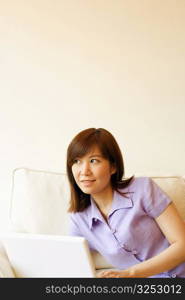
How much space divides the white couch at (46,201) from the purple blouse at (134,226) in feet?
0.64

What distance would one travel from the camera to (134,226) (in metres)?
1.56

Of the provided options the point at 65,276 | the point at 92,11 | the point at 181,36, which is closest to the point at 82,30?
the point at 92,11

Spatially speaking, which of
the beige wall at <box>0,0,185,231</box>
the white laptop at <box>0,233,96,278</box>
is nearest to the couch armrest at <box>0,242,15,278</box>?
the white laptop at <box>0,233,96,278</box>

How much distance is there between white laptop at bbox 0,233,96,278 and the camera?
3.68 feet

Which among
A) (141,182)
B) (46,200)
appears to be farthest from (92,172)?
(46,200)

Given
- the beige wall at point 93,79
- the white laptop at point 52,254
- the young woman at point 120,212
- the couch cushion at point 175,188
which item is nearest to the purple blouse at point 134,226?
the young woman at point 120,212

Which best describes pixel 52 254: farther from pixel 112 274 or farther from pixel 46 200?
pixel 46 200

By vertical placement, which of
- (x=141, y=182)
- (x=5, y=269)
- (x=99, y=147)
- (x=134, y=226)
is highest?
(x=99, y=147)

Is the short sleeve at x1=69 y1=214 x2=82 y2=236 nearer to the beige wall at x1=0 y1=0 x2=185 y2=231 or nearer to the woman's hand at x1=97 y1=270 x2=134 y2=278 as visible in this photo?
the woman's hand at x1=97 y1=270 x2=134 y2=278

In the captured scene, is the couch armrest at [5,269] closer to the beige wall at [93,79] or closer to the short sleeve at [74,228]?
the short sleeve at [74,228]

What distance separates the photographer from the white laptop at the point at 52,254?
1122 millimetres

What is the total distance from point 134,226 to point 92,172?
252 mm

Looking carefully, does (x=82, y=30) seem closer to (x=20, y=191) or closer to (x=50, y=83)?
(x=50, y=83)

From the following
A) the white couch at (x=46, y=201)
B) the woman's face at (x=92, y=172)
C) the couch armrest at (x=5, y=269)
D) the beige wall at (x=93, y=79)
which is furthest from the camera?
the beige wall at (x=93, y=79)
